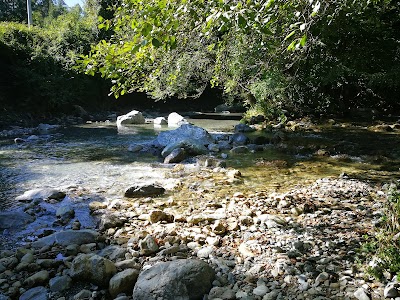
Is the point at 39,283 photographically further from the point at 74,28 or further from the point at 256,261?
the point at 74,28

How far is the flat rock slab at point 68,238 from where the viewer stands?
4.36 m

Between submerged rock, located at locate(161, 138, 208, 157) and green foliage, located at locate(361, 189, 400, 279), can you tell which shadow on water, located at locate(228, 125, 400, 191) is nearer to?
submerged rock, located at locate(161, 138, 208, 157)

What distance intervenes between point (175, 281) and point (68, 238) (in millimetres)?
1975

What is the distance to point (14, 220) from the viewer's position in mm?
5148

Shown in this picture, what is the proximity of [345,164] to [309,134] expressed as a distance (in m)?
5.08

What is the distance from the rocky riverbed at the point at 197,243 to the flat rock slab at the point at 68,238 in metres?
0.01

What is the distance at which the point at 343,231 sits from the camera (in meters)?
4.20

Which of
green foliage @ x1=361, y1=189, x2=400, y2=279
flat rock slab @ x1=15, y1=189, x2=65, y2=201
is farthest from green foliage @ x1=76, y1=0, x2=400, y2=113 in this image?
green foliage @ x1=361, y1=189, x2=400, y2=279

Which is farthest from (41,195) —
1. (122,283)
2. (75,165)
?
(122,283)

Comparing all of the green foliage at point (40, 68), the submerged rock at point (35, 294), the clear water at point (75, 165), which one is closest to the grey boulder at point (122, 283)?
the submerged rock at point (35, 294)

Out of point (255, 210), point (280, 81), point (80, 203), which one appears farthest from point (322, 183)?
point (280, 81)

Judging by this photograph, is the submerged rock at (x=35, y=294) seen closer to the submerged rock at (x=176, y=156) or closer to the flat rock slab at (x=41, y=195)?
the flat rock slab at (x=41, y=195)

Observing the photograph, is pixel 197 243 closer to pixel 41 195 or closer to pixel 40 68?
pixel 41 195

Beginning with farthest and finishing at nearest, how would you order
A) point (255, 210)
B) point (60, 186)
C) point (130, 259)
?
point (60, 186)
point (255, 210)
point (130, 259)
